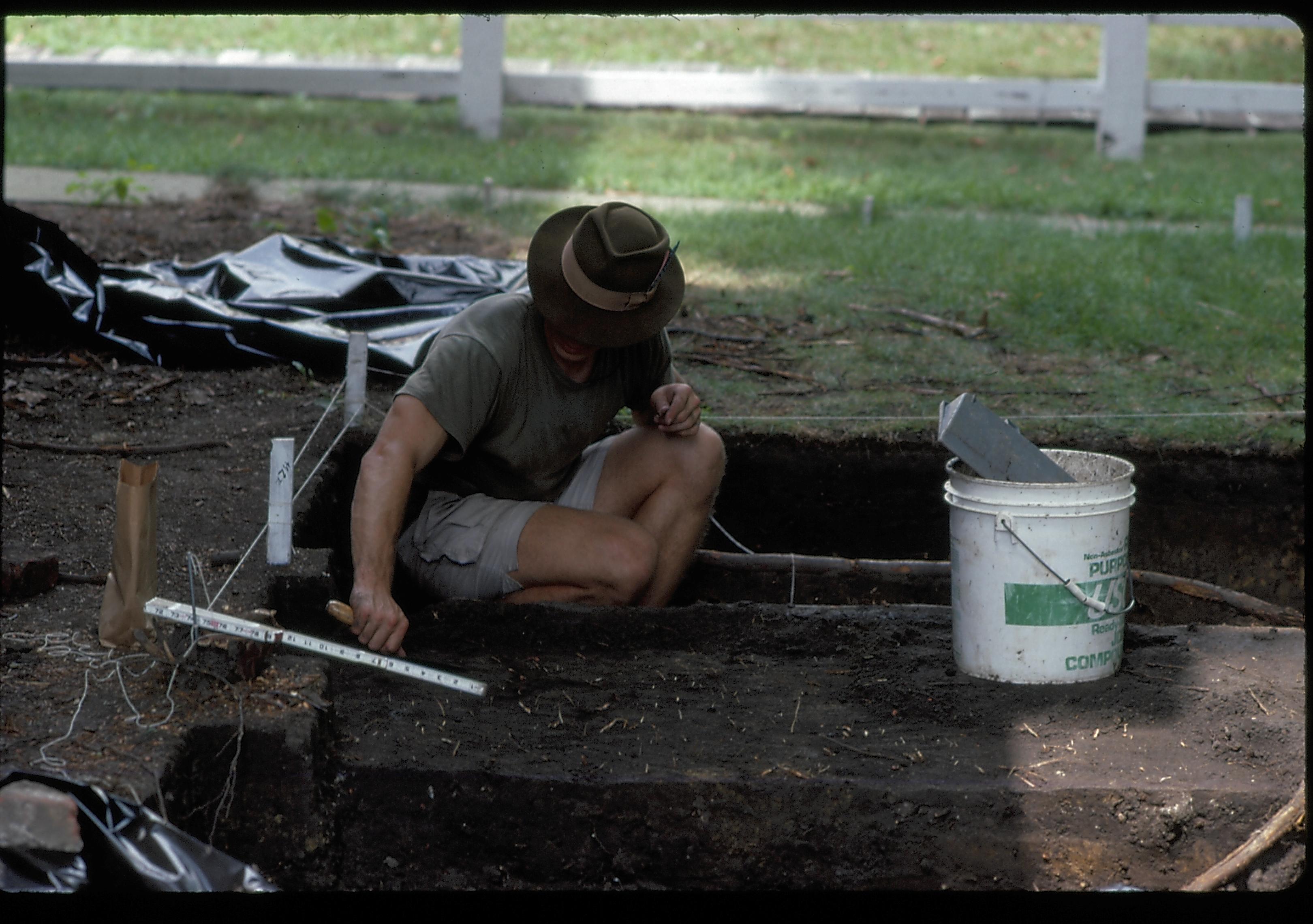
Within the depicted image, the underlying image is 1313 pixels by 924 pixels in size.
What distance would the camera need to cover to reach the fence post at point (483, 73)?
10.6m

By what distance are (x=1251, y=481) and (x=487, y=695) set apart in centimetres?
315

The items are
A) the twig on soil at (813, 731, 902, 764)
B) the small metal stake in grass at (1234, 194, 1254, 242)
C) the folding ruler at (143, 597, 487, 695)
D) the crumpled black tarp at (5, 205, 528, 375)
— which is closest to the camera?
the folding ruler at (143, 597, 487, 695)

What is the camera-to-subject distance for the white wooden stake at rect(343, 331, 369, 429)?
4.70 meters

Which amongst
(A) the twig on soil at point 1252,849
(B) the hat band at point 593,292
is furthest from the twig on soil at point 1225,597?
(B) the hat band at point 593,292

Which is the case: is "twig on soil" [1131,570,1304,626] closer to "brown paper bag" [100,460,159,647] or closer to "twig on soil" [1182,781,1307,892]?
"twig on soil" [1182,781,1307,892]

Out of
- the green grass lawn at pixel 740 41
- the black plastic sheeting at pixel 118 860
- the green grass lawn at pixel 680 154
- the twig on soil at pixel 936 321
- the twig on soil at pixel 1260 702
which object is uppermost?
the green grass lawn at pixel 740 41

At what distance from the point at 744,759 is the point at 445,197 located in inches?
252

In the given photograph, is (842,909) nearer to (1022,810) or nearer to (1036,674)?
(1022,810)

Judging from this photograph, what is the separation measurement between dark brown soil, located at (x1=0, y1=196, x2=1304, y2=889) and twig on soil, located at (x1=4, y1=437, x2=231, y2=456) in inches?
12.9

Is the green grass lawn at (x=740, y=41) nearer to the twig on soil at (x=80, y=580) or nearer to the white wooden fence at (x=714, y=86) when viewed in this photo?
the white wooden fence at (x=714, y=86)

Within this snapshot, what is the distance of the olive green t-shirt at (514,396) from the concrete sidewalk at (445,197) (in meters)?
4.50

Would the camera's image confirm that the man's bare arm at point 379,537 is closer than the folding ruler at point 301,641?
No

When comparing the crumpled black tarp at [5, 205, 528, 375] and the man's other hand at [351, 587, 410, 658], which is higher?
the crumpled black tarp at [5, 205, 528, 375]

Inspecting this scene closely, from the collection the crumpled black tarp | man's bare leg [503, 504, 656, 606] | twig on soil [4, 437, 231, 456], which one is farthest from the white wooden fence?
man's bare leg [503, 504, 656, 606]
